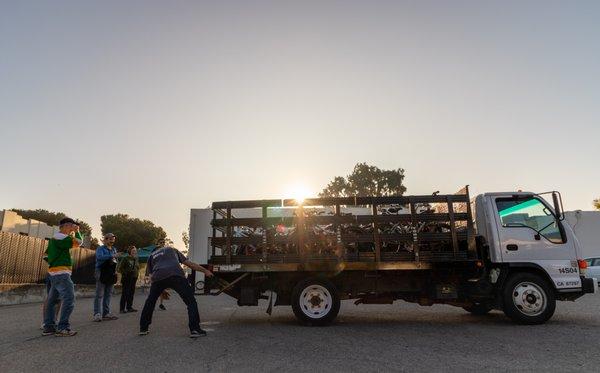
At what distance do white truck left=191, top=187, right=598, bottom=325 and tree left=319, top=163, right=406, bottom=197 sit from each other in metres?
42.8

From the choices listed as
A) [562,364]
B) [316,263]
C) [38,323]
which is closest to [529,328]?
[562,364]

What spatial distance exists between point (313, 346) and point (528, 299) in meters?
4.32

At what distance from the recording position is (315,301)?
24.9 ft

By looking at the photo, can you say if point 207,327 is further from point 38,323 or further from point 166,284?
point 38,323

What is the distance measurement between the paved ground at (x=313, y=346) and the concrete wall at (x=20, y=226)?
2798 centimetres

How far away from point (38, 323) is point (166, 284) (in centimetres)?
353

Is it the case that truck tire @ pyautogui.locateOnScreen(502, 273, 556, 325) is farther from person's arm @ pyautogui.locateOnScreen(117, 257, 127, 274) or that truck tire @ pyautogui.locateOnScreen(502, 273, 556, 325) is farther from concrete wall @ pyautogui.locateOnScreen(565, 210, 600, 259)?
concrete wall @ pyautogui.locateOnScreen(565, 210, 600, 259)

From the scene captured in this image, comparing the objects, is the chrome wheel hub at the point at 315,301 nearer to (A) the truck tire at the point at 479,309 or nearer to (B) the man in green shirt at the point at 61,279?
(A) the truck tire at the point at 479,309

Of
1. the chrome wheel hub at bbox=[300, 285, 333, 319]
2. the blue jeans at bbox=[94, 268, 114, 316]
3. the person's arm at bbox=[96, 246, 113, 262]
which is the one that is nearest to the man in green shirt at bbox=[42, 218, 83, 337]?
the blue jeans at bbox=[94, 268, 114, 316]

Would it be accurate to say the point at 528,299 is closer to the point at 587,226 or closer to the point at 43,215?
the point at 587,226

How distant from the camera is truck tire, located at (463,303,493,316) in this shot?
838 cm

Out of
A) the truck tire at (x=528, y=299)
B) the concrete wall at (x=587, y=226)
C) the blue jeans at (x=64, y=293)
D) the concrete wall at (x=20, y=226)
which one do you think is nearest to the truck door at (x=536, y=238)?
the truck tire at (x=528, y=299)

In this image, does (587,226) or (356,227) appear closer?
(356,227)

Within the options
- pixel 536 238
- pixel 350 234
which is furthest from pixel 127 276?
pixel 536 238
